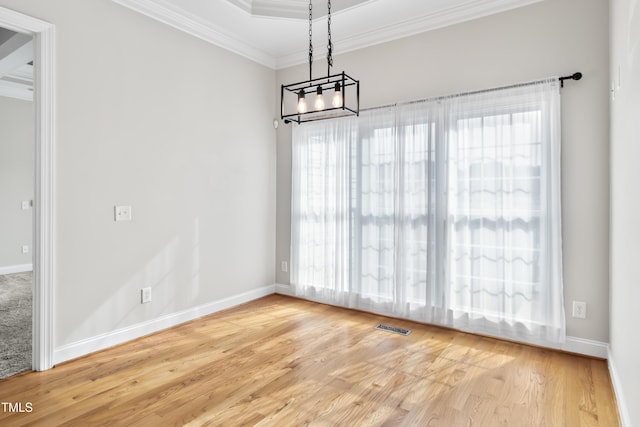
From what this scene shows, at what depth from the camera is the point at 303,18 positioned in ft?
12.0

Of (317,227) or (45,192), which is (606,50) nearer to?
(317,227)

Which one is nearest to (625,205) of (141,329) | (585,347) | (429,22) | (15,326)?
(585,347)

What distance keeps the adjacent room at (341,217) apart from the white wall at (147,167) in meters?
0.02

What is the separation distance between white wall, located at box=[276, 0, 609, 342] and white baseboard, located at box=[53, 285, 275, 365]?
121 inches

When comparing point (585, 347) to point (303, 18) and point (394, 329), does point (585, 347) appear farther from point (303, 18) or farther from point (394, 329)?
point (303, 18)

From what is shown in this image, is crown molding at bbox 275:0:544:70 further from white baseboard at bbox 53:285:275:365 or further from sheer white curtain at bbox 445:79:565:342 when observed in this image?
white baseboard at bbox 53:285:275:365

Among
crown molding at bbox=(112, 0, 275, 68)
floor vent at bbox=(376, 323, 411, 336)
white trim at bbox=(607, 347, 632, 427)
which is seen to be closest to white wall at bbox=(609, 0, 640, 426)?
white trim at bbox=(607, 347, 632, 427)

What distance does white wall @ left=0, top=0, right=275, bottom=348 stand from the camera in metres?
2.78

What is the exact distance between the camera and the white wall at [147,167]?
2781 millimetres

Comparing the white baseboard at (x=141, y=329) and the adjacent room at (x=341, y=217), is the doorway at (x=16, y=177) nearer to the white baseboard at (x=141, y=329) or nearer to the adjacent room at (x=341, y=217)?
the adjacent room at (x=341, y=217)

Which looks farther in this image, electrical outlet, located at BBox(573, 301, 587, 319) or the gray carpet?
electrical outlet, located at BBox(573, 301, 587, 319)

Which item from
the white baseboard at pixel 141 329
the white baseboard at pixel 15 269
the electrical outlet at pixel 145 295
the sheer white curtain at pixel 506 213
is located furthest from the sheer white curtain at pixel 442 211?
the white baseboard at pixel 15 269

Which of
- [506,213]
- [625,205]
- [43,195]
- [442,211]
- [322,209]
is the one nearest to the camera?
[625,205]

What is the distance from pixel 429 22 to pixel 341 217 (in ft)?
6.85
